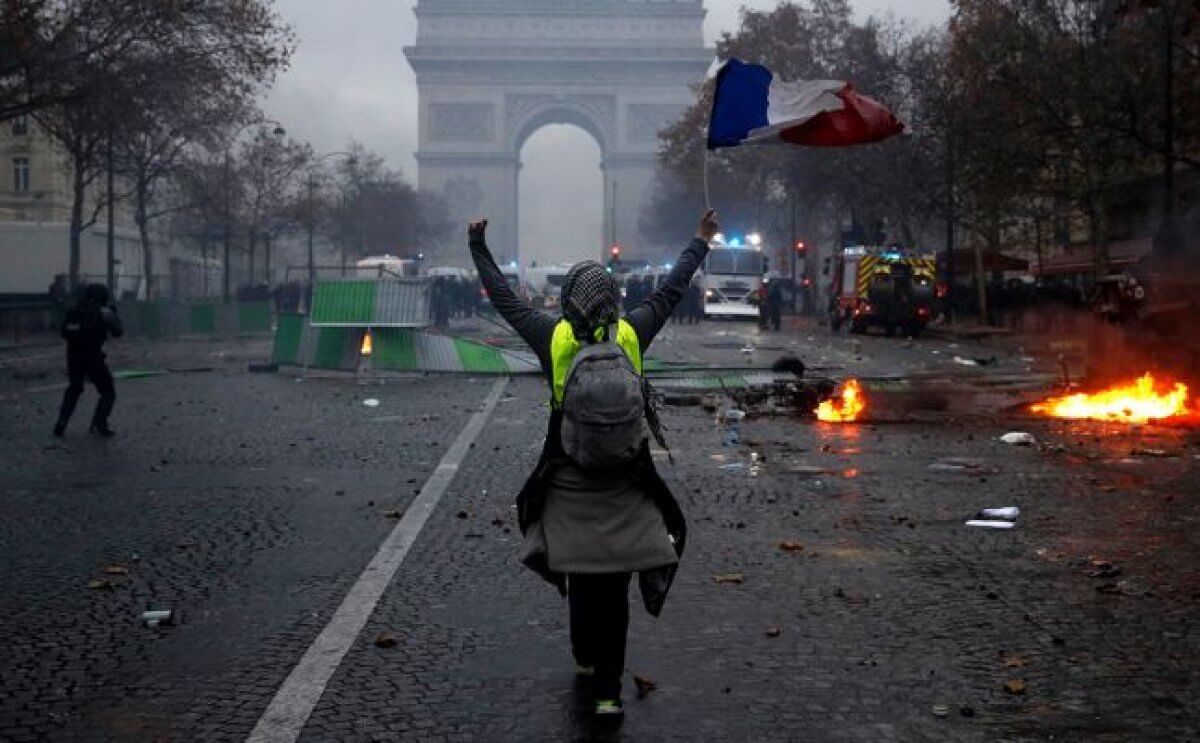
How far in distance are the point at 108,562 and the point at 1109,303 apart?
48.3 feet

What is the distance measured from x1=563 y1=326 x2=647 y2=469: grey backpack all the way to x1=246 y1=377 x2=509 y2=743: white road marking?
1.24 metres

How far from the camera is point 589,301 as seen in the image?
16.9 feet

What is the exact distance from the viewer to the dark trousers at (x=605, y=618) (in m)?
5.21

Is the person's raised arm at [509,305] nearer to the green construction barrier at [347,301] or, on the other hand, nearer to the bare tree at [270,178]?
the green construction barrier at [347,301]

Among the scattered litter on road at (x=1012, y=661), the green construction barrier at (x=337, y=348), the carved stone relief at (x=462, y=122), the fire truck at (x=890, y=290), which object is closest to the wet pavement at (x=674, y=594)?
the scattered litter on road at (x=1012, y=661)

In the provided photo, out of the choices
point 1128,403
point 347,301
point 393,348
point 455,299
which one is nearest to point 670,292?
point 1128,403

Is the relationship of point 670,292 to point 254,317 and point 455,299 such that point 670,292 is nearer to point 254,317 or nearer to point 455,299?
point 254,317

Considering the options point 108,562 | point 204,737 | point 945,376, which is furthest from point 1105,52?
point 204,737

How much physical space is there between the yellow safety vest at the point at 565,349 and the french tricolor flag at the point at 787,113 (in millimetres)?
3785

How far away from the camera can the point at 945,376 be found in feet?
80.5

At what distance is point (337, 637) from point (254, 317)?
4526cm

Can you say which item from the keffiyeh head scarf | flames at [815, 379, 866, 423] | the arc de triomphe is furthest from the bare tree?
the keffiyeh head scarf

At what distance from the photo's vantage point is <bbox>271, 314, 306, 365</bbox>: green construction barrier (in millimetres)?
27141

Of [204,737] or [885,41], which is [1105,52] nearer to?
[885,41]
